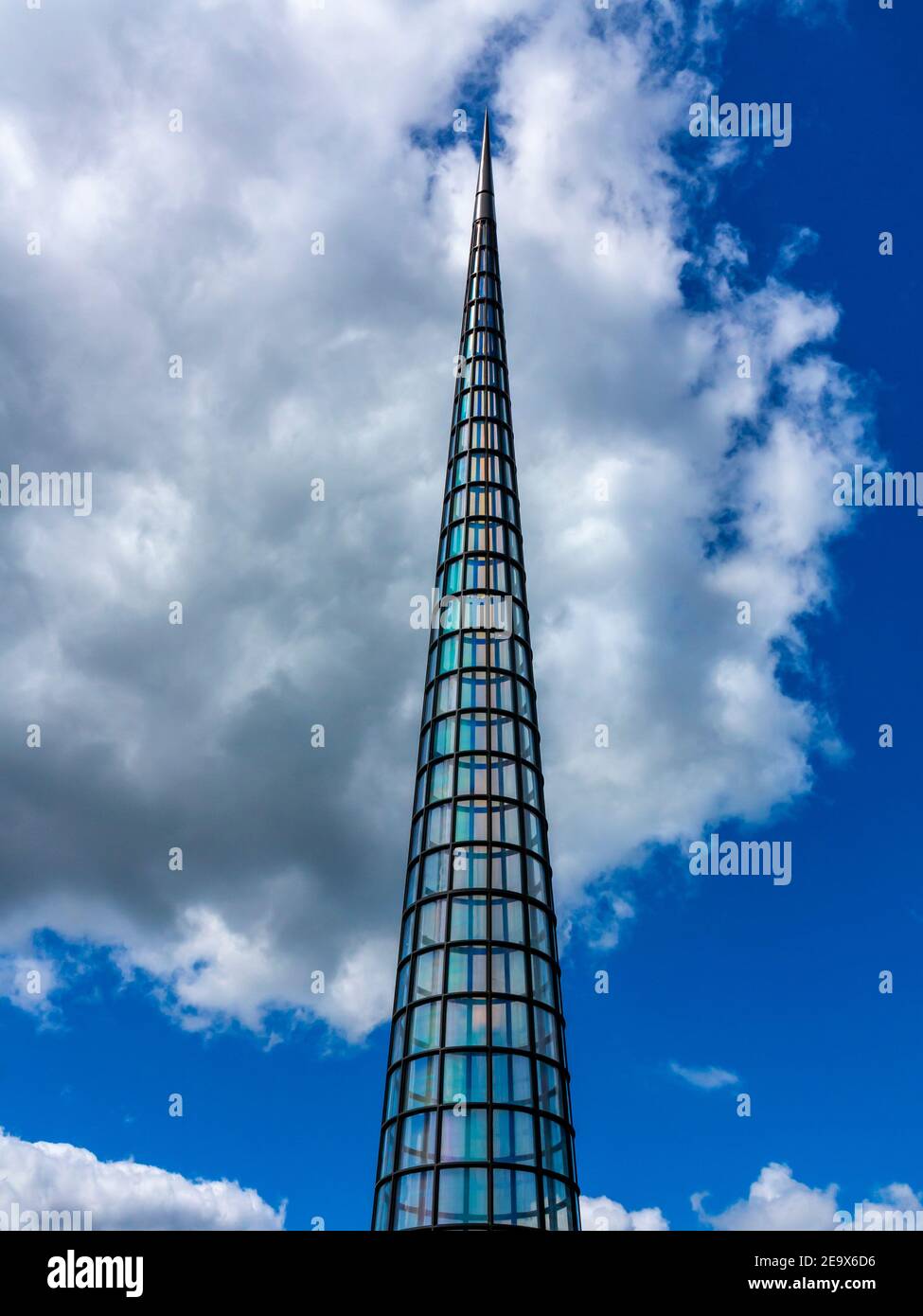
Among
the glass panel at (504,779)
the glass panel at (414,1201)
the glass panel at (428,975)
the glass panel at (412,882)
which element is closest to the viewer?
the glass panel at (414,1201)

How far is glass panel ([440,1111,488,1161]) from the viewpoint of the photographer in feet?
110

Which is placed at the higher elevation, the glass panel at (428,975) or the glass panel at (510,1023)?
the glass panel at (428,975)

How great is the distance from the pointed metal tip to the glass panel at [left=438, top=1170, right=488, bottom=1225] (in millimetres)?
43391

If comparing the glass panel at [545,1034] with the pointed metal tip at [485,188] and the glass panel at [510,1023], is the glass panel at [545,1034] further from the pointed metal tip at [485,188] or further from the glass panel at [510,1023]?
the pointed metal tip at [485,188]

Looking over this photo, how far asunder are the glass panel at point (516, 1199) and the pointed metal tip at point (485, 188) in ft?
142

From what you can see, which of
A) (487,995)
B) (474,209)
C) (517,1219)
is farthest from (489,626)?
(474,209)

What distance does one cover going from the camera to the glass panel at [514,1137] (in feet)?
110

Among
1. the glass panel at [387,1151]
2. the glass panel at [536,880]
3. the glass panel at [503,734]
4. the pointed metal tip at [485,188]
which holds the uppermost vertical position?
the pointed metal tip at [485,188]

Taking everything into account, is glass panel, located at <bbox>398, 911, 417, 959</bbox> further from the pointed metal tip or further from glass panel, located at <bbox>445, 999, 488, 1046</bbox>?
the pointed metal tip

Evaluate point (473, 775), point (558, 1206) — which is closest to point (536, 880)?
point (473, 775)

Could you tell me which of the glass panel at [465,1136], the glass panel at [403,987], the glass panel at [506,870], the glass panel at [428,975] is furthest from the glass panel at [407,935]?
the glass panel at [465,1136]

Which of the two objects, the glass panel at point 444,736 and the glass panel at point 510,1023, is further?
the glass panel at point 444,736
